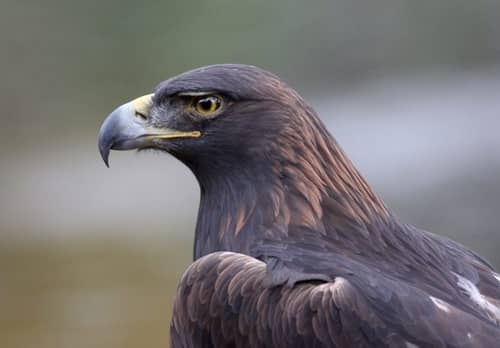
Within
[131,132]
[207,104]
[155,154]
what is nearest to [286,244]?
[207,104]

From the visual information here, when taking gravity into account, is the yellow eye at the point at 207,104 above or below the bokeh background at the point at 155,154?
above

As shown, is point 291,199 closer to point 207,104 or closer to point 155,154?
point 207,104

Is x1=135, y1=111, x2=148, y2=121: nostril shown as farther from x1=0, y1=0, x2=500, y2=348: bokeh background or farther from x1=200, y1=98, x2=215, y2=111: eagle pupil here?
x1=0, y1=0, x2=500, y2=348: bokeh background

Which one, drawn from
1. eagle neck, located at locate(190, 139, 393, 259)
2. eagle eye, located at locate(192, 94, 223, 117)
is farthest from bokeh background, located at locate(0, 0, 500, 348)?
eagle eye, located at locate(192, 94, 223, 117)

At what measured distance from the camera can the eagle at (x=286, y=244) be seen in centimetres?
394

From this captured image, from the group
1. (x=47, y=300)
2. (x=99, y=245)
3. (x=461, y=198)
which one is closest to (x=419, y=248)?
(x=461, y=198)

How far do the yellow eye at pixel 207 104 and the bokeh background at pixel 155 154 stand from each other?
4324 millimetres

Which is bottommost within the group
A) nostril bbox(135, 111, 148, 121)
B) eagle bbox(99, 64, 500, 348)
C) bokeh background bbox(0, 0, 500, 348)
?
bokeh background bbox(0, 0, 500, 348)

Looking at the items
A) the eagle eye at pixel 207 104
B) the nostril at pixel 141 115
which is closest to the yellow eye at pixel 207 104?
the eagle eye at pixel 207 104

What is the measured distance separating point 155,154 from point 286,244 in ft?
30.2

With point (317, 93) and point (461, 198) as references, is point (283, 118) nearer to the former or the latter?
point (461, 198)

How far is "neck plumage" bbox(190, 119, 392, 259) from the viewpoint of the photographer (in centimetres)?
448

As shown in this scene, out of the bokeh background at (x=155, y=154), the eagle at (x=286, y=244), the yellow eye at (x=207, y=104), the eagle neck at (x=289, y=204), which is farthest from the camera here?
the bokeh background at (x=155, y=154)

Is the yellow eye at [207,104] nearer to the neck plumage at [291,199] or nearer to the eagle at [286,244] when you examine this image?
the eagle at [286,244]
